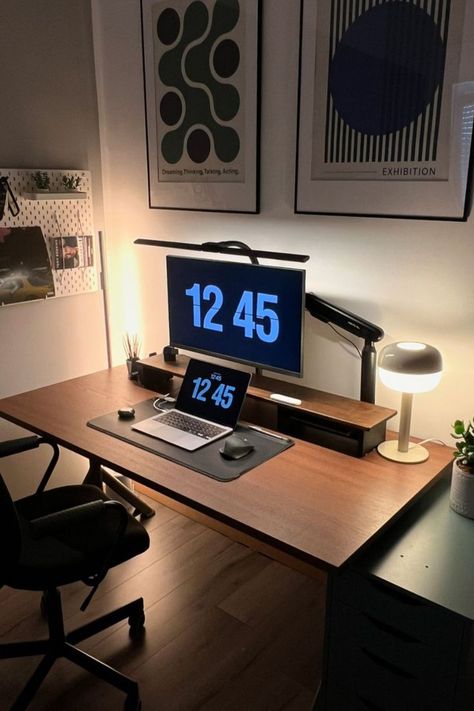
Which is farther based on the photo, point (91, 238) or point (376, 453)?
point (91, 238)

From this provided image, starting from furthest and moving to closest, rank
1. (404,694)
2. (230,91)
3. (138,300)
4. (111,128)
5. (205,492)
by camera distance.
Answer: (138,300)
(111,128)
(230,91)
(205,492)
(404,694)

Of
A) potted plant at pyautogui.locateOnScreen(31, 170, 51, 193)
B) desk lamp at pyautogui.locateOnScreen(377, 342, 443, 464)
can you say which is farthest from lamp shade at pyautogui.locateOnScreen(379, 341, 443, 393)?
potted plant at pyautogui.locateOnScreen(31, 170, 51, 193)

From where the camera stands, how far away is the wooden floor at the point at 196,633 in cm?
182

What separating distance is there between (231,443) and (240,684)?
773mm

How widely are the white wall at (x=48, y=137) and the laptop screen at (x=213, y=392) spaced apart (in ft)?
2.59

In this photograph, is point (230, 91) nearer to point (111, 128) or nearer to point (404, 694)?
point (111, 128)

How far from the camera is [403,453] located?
1.81 m

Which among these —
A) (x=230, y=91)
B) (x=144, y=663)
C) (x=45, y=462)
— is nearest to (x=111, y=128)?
(x=230, y=91)

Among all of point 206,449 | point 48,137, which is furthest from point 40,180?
point 206,449

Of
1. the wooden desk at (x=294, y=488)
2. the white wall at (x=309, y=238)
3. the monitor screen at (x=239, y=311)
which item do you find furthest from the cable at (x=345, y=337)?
the wooden desk at (x=294, y=488)

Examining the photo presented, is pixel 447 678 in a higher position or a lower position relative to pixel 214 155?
lower

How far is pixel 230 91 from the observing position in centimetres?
214

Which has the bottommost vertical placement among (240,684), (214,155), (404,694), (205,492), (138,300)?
(240,684)

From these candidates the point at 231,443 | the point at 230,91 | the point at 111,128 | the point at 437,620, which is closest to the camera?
the point at 437,620
